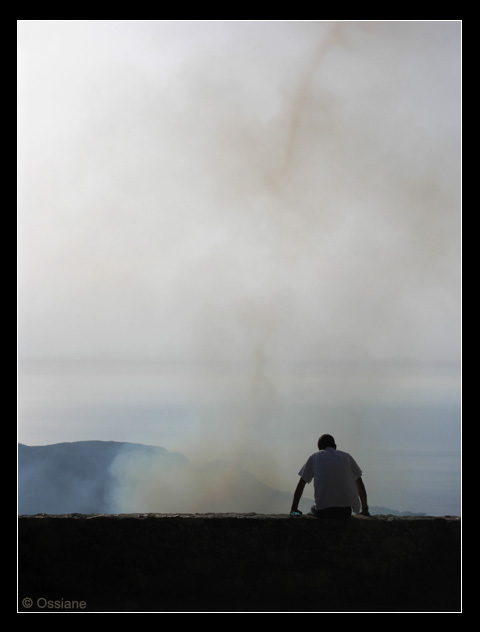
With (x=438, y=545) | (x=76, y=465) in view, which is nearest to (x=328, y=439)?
(x=438, y=545)

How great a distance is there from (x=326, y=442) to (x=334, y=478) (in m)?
0.45

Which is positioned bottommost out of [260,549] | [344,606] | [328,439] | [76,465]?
[76,465]

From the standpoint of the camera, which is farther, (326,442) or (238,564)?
(326,442)

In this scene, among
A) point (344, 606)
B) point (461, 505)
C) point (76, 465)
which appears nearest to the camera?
point (344, 606)

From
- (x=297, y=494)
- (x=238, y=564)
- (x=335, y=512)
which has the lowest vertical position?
(x=238, y=564)

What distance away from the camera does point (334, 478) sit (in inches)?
256

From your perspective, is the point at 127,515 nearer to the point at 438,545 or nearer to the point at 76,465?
the point at 438,545

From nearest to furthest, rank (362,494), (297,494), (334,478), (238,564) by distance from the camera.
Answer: (238,564) → (334,478) → (297,494) → (362,494)

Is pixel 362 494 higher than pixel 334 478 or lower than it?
lower

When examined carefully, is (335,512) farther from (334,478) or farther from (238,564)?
(238,564)

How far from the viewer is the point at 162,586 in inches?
252

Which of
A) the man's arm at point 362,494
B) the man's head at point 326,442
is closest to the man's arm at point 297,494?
the man's head at point 326,442

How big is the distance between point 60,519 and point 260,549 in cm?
204

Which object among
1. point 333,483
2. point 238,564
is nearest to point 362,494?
point 333,483
